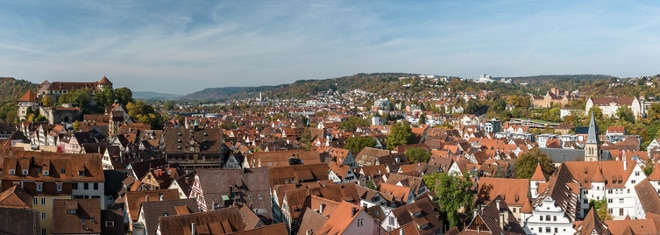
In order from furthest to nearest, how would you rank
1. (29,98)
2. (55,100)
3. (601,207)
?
(55,100) → (29,98) → (601,207)

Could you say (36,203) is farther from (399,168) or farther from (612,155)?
(612,155)

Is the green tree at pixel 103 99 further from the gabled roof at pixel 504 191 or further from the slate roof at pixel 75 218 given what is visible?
the gabled roof at pixel 504 191

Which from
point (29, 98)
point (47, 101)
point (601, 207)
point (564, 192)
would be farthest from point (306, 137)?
point (564, 192)

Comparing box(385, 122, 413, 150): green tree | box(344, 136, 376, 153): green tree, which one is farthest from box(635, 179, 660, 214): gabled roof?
box(385, 122, 413, 150): green tree

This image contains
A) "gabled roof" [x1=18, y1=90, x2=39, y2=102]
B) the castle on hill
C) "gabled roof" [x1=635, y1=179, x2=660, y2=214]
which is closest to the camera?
"gabled roof" [x1=635, y1=179, x2=660, y2=214]

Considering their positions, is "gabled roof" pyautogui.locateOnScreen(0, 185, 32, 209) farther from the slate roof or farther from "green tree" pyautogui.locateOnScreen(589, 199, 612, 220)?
"green tree" pyautogui.locateOnScreen(589, 199, 612, 220)

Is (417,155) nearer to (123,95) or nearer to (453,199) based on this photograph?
(453,199)

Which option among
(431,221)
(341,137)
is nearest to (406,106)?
(341,137)

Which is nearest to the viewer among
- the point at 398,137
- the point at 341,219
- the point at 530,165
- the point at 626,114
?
the point at 341,219

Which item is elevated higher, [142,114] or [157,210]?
[142,114]
